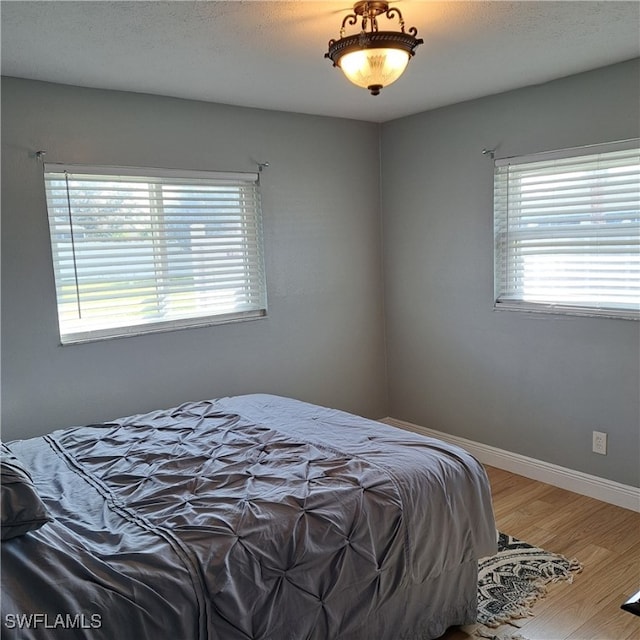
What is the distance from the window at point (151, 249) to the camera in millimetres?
3145

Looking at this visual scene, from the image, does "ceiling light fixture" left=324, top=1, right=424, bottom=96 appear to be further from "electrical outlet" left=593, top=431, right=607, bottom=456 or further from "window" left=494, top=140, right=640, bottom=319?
"electrical outlet" left=593, top=431, right=607, bottom=456

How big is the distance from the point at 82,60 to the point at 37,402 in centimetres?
172

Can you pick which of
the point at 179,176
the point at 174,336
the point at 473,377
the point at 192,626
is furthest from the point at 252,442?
the point at 473,377

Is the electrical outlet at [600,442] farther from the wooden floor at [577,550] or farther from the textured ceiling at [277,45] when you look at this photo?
the textured ceiling at [277,45]

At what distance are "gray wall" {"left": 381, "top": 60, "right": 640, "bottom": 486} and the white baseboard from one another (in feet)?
0.16

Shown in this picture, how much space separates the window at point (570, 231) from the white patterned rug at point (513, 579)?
134 centimetres

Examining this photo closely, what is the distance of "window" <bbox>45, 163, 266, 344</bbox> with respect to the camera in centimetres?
314

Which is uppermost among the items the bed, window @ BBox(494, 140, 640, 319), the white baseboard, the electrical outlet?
window @ BBox(494, 140, 640, 319)

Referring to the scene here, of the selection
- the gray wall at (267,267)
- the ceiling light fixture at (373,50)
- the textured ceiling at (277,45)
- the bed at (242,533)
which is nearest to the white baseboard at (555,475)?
the gray wall at (267,267)

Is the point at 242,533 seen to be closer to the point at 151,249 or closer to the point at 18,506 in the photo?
the point at 18,506

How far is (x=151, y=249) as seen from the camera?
3.43m

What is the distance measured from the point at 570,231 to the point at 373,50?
72.7 inches

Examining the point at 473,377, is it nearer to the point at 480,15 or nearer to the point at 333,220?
the point at 333,220

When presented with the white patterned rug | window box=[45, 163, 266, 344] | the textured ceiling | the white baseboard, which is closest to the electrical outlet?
the white baseboard
